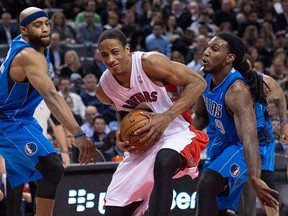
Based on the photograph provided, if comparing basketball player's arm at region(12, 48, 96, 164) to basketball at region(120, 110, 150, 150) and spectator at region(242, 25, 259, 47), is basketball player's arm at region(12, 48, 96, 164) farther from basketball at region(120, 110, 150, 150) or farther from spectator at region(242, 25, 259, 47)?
spectator at region(242, 25, 259, 47)

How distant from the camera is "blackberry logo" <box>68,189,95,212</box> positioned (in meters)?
8.53

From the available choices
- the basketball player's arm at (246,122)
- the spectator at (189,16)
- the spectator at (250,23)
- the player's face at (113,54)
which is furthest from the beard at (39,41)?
the spectator at (250,23)

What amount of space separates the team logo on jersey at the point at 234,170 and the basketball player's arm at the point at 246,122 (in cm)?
24

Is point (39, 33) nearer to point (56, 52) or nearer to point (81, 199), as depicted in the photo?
point (81, 199)

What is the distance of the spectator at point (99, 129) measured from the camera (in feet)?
37.5

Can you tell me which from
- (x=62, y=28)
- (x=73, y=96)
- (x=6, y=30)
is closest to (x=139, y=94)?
(x=73, y=96)

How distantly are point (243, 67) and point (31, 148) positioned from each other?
1.87 metres

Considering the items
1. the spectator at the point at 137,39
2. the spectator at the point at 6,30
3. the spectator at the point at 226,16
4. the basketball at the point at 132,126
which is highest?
the basketball at the point at 132,126

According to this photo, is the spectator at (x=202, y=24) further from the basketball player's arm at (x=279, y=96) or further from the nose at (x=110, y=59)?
the nose at (x=110, y=59)

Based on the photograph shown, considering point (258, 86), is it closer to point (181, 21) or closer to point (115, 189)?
point (115, 189)

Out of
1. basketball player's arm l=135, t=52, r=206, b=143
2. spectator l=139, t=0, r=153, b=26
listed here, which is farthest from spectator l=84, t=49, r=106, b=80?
basketball player's arm l=135, t=52, r=206, b=143

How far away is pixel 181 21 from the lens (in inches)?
671

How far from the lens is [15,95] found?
672 centimetres

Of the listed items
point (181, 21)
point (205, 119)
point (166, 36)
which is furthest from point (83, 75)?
point (205, 119)
